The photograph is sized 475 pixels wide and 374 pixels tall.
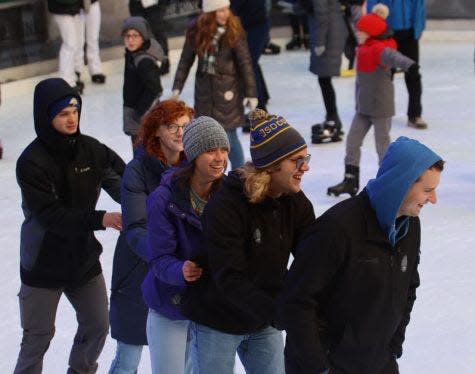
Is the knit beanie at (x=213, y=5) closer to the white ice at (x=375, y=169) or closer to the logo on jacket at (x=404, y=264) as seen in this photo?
the white ice at (x=375, y=169)

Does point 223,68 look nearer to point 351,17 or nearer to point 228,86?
point 228,86

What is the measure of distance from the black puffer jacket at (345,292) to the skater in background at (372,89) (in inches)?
153

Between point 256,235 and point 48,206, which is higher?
point 256,235

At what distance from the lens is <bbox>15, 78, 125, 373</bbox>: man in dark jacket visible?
373cm

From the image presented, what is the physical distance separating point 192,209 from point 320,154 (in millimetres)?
5057

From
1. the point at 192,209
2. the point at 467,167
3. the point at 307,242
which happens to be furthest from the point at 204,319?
the point at 467,167

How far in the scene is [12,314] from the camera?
5.25m

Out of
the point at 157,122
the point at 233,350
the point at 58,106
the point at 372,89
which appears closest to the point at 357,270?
the point at 233,350

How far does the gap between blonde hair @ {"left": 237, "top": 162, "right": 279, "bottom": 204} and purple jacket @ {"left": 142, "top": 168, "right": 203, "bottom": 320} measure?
0.32m

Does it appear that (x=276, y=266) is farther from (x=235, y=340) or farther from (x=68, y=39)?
(x=68, y=39)

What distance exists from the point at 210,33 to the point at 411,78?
2.78 m

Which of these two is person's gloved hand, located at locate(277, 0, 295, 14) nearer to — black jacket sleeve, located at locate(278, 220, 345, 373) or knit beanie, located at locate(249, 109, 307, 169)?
knit beanie, located at locate(249, 109, 307, 169)

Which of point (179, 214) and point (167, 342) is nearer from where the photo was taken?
point (179, 214)

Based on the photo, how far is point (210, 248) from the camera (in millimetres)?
2977
